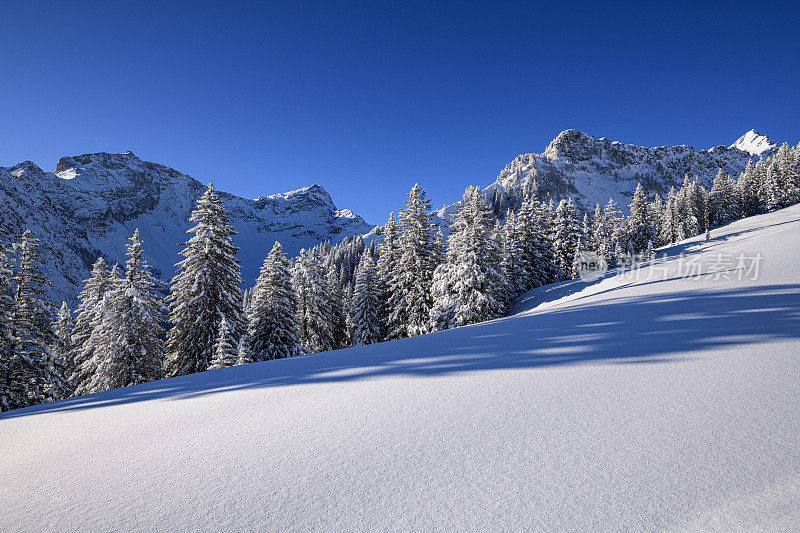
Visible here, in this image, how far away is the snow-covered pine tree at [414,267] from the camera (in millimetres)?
24328

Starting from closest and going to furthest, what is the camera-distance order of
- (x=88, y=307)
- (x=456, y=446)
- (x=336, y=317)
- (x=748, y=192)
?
(x=456, y=446)
(x=88, y=307)
(x=336, y=317)
(x=748, y=192)

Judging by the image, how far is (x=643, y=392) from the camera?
330 centimetres

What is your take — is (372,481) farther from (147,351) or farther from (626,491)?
(147,351)

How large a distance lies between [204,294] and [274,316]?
474 centimetres

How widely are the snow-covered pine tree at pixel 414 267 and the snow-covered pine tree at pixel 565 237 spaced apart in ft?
52.6

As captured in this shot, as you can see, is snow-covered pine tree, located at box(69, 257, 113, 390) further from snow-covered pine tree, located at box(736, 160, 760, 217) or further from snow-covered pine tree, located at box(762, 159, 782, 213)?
snow-covered pine tree, located at box(736, 160, 760, 217)

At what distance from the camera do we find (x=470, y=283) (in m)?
21.0

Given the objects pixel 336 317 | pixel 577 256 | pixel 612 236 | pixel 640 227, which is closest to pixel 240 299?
pixel 336 317

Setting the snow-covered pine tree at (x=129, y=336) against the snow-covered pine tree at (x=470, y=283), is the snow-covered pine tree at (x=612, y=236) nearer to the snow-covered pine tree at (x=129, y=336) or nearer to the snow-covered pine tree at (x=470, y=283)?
the snow-covered pine tree at (x=470, y=283)

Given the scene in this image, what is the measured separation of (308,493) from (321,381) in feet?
8.70

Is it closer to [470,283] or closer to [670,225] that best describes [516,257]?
[470,283]

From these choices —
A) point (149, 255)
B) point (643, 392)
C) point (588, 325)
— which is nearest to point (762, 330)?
point (588, 325)

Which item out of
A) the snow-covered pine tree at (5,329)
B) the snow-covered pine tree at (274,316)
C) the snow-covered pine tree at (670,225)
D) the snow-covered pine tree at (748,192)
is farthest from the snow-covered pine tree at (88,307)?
the snow-covered pine tree at (748,192)

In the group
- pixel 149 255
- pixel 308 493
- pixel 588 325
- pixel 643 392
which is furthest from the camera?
pixel 149 255
